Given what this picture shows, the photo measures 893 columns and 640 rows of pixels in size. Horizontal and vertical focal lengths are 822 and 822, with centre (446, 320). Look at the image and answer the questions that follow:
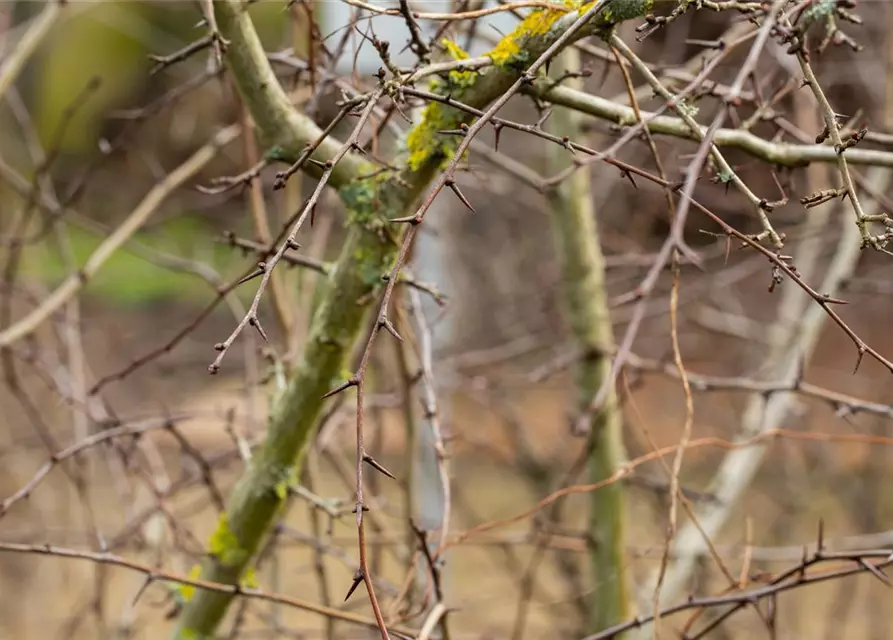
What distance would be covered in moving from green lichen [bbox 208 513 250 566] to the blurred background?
0.15 m

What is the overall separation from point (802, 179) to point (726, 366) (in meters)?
2.04

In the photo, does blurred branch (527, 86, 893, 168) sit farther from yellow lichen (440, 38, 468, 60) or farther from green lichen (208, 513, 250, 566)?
green lichen (208, 513, 250, 566)

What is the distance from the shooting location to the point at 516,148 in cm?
407

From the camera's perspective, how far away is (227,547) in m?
1.16

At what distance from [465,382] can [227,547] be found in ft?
4.93

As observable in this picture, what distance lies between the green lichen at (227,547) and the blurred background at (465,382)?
5.8 inches

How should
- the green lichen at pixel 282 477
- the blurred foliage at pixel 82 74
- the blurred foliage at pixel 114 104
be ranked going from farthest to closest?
the blurred foliage at pixel 82 74, the blurred foliage at pixel 114 104, the green lichen at pixel 282 477

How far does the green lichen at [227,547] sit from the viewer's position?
3.80 feet

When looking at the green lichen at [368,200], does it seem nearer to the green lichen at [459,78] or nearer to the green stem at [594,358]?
the green lichen at [459,78]

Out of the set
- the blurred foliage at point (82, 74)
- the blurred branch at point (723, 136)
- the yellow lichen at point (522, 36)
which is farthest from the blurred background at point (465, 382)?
the blurred foliage at point (82, 74)

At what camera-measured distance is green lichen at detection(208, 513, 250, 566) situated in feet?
3.80

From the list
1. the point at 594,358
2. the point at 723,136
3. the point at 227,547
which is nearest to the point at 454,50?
the point at 723,136

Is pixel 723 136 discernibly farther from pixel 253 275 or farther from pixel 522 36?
pixel 253 275

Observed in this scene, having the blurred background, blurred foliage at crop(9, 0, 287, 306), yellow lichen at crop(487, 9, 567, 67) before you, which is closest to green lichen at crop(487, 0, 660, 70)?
yellow lichen at crop(487, 9, 567, 67)
